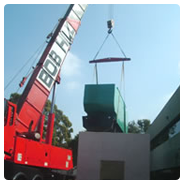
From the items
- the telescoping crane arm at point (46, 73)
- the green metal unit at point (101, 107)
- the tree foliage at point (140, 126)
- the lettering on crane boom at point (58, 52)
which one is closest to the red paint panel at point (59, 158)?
the telescoping crane arm at point (46, 73)

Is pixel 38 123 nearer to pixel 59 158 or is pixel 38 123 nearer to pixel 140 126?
pixel 59 158

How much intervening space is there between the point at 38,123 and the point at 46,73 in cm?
196

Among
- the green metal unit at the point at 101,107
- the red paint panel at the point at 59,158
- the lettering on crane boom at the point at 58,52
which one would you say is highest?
the lettering on crane boom at the point at 58,52

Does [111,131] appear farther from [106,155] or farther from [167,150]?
[167,150]

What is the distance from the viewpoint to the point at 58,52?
32.4 feet

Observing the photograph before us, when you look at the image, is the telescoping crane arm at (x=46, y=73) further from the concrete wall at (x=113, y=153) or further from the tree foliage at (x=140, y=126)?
→ the tree foliage at (x=140, y=126)

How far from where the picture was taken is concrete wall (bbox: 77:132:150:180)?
1041 cm

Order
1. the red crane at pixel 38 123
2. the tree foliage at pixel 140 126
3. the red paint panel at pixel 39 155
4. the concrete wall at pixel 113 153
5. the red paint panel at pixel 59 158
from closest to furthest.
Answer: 1. the red crane at pixel 38 123
2. the red paint panel at pixel 39 155
3. the red paint panel at pixel 59 158
4. the concrete wall at pixel 113 153
5. the tree foliage at pixel 140 126

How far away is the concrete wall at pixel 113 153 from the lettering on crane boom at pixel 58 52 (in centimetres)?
338

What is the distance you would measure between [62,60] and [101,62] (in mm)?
2814

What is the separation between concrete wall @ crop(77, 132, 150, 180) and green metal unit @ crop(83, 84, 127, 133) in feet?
2.17

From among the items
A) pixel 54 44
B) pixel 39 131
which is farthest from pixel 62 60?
pixel 39 131

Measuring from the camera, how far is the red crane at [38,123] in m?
6.88

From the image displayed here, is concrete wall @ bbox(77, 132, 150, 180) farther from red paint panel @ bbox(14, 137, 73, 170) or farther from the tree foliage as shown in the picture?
the tree foliage
